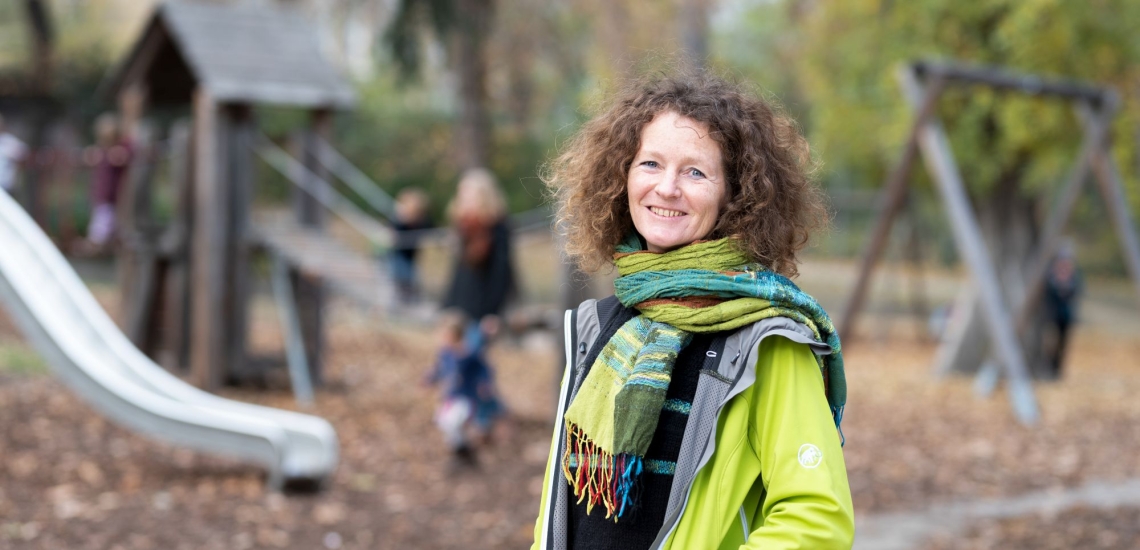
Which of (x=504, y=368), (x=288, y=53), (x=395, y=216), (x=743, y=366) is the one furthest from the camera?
(x=395, y=216)

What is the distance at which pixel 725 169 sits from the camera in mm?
1964

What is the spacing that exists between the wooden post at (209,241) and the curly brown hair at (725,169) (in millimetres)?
7940

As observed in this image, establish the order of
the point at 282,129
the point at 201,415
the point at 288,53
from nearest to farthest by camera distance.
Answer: the point at 201,415
the point at 288,53
the point at 282,129

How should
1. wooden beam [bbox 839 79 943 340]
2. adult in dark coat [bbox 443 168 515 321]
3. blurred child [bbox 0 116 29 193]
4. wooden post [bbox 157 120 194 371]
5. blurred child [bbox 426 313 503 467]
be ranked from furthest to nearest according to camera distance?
blurred child [bbox 0 116 29 193], wooden post [bbox 157 120 194 371], wooden beam [bbox 839 79 943 340], adult in dark coat [bbox 443 168 515 321], blurred child [bbox 426 313 503 467]

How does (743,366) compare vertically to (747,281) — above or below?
below

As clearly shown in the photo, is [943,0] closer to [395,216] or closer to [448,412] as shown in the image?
[395,216]

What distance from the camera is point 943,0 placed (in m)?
12.8

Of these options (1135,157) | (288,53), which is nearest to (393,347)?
(288,53)

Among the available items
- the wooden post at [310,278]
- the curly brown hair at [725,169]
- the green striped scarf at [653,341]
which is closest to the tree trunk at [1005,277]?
the wooden post at [310,278]

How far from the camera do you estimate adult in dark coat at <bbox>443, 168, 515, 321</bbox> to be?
7230 millimetres

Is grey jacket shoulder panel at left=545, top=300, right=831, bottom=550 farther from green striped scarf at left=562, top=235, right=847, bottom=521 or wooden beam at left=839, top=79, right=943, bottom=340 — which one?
wooden beam at left=839, top=79, right=943, bottom=340

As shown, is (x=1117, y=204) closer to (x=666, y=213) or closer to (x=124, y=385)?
(x=124, y=385)

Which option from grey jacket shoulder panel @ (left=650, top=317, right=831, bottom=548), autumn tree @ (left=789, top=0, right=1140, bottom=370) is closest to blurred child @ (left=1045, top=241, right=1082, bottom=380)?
autumn tree @ (left=789, top=0, right=1140, bottom=370)

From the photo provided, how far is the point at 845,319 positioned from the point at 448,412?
463 cm
